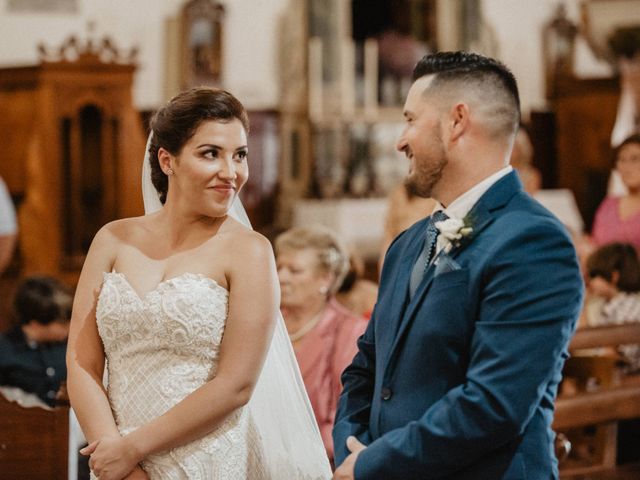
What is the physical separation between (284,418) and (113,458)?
49cm

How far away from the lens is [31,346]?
4.40m

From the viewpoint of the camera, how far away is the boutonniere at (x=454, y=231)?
6.61 ft

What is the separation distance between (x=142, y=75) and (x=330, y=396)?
7.31m

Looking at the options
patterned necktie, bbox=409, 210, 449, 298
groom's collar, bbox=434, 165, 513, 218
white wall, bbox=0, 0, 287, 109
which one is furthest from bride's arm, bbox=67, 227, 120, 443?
white wall, bbox=0, 0, 287, 109

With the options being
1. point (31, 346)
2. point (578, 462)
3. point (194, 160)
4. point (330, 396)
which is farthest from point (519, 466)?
point (31, 346)

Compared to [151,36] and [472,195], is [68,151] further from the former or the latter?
[472,195]

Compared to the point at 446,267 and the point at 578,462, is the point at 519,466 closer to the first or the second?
the point at 446,267

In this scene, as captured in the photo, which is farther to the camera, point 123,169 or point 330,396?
point 123,169

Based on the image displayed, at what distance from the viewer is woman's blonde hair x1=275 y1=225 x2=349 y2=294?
363 cm

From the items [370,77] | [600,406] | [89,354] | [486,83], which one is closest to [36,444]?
[89,354]

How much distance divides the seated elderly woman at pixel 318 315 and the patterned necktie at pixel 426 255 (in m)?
1.29

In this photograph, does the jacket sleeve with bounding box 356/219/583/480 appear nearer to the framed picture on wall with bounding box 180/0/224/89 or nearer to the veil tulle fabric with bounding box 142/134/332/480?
the veil tulle fabric with bounding box 142/134/332/480

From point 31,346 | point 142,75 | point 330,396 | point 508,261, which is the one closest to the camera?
point 508,261

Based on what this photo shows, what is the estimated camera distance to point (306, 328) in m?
3.55
